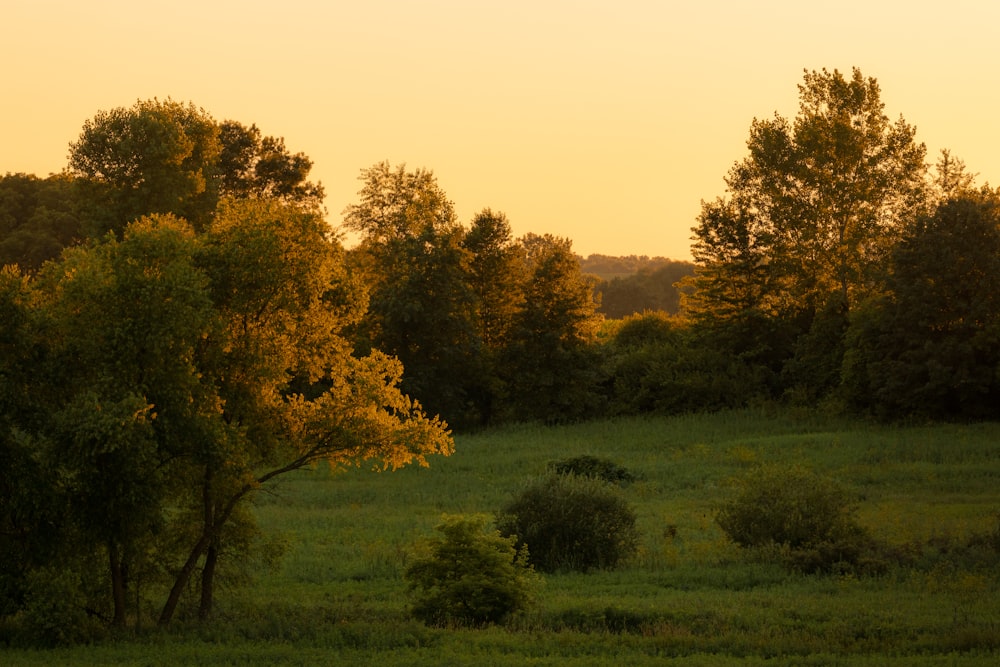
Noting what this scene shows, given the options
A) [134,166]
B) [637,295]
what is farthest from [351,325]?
[637,295]

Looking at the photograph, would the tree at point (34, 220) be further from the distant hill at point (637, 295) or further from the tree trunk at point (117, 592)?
the distant hill at point (637, 295)

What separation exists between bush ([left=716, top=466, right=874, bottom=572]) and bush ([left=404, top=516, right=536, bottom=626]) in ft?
29.0

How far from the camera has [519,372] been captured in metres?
71.2

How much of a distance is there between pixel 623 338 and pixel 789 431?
2394 cm

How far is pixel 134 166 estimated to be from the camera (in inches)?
2616

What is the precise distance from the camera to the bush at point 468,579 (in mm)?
22672

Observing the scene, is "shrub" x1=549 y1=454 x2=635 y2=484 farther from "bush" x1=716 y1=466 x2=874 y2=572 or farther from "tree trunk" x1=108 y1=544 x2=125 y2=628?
"tree trunk" x1=108 y1=544 x2=125 y2=628

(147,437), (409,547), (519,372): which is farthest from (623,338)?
(147,437)

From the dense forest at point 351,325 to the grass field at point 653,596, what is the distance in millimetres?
2499

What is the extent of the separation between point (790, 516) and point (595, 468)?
1484 cm

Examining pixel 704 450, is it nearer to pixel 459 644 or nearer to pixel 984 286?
pixel 984 286

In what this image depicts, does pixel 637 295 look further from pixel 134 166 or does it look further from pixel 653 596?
pixel 653 596

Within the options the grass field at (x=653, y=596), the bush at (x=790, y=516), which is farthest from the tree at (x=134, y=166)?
the bush at (x=790, y=516)

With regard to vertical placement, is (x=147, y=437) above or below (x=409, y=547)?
above
